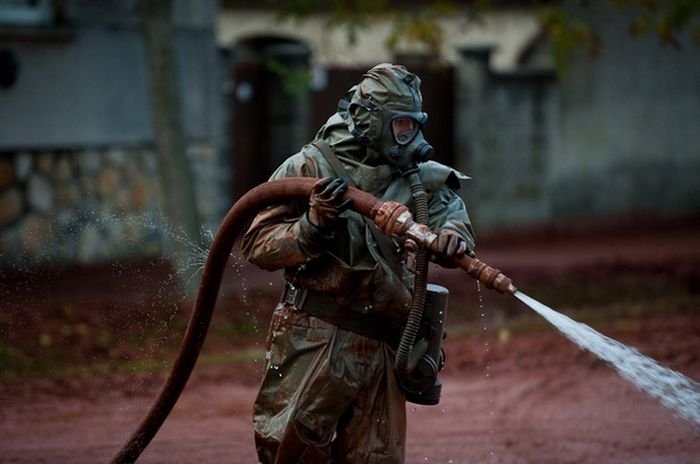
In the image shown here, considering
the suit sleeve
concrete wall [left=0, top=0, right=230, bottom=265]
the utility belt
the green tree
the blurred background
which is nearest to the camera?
the suit sleeve

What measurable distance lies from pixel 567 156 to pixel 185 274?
11.1 m

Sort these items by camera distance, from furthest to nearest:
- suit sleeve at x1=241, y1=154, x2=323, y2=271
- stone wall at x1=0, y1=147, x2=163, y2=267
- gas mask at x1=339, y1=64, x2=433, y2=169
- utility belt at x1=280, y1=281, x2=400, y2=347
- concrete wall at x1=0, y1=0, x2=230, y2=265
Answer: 1. concrete wall at x1=0, y1=0, x2=230, y2=265
2. stone wall at x1=0, y1=147, x2=163, y2=267
3. utility belt at x1=280, y1=281, x2=400, y2=347
4. gas mask at x1=339, y1=64, x2=433, y2=169
5. suit sleeve at x1=241, y1=154, x2=323, y2=271

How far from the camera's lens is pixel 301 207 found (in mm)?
5570

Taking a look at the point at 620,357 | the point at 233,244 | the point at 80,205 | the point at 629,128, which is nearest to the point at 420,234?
the point at 233,244

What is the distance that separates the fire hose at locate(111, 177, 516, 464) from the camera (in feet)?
16.7

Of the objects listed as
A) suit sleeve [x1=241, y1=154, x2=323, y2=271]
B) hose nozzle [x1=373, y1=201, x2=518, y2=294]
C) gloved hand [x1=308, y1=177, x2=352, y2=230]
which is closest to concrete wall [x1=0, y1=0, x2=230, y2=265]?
suit sleeve [x1=241, y1=154, x2=323, y2=271]

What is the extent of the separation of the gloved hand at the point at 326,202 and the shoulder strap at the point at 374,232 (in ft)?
0.92

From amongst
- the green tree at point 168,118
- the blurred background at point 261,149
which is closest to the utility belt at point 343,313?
the blurred background at point 261,149

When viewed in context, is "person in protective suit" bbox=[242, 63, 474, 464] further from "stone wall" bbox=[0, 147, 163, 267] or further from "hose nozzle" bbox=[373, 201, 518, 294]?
"stone wall" bbox=[0, 147, 163, 267]

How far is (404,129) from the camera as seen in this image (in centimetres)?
543

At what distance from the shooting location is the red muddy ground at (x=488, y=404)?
784 cm

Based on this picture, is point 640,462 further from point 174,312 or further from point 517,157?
point 517,157

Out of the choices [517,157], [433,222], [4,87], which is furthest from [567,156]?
[433,222]

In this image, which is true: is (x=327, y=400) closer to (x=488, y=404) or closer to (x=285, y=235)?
(x=285, y=235)
